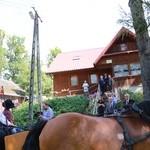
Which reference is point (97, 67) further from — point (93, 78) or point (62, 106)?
point (62, 106)

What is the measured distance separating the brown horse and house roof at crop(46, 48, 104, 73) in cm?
3719

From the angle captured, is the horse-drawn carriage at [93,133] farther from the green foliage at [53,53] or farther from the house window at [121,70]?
the green foliage at [53,53]

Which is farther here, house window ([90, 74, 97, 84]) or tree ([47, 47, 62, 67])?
tree ([47, 47, 62, 67])

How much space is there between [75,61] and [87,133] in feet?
133

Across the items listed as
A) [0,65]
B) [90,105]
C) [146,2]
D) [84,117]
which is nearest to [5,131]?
[84,117]

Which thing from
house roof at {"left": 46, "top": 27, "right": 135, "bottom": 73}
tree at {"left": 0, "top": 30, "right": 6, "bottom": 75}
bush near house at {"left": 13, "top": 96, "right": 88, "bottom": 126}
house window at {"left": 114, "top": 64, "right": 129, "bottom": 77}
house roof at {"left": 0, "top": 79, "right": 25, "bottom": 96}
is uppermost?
tree at {"left": 0, "top": 30, "right": 6, "bottom": 75}

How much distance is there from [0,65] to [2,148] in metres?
56.2

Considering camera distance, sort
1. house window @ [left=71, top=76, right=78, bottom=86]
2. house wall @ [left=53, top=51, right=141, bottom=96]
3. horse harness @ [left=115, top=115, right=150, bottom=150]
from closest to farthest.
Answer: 1. horse harness @ [left=115, top=115, right=150, bottom=150]
2. house wall @ [left=53, top=51, right=141, bottom=96]
3. house window @ [left=71, top=76, right=78, bottom=86]

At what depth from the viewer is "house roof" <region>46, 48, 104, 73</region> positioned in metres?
43.2

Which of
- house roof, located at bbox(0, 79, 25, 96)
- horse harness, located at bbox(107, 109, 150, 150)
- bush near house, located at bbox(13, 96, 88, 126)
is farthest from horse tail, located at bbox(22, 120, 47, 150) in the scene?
house roof, located at bbox(0, 79, 25, 96)

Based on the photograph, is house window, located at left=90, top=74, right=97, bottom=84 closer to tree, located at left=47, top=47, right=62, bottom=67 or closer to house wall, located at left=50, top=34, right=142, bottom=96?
house wall, located at left=50, top=34, right=142, bottom=96

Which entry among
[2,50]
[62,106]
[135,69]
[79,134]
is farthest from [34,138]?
[2,50]

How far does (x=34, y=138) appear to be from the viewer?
16.4ft

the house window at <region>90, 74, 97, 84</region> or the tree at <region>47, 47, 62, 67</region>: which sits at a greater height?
the tree at <region>47, 47, 62, 67</region>
